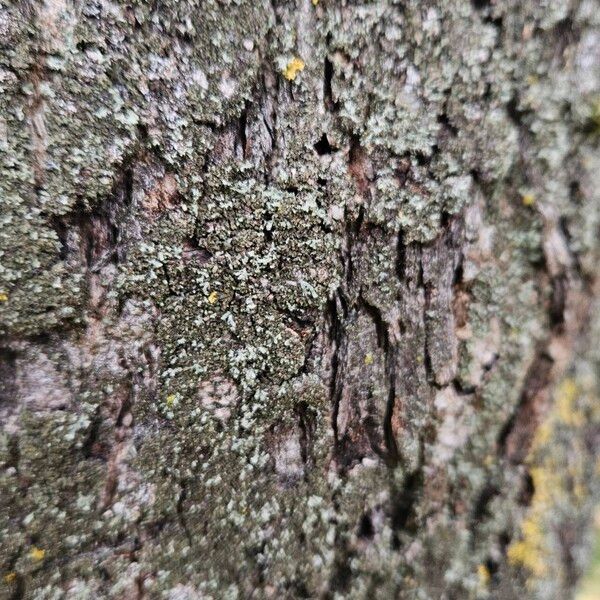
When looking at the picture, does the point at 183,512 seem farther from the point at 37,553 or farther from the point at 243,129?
the point at 243,129

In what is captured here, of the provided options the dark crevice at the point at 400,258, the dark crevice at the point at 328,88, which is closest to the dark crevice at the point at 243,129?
the dark crevice at the point at 328,88

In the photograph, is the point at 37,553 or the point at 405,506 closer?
the point at 37,553

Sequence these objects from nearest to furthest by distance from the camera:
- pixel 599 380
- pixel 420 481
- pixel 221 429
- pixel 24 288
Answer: pixel 24 288
pixel 221 429
pixel 420 481
pixel 599 380

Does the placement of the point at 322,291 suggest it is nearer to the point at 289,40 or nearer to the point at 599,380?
the point at 289,40

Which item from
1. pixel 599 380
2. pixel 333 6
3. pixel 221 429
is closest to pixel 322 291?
pixel 221 429

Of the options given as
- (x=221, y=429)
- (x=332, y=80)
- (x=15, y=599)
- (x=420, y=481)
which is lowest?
(x=15, y=599)

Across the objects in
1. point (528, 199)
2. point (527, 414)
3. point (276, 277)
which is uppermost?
point (528, 199)

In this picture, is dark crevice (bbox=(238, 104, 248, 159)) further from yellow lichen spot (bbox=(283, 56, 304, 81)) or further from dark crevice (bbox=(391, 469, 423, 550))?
dark crevice (bbox=(391, 469, 423, 550))

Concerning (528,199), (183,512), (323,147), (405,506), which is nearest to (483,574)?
(405,506)
